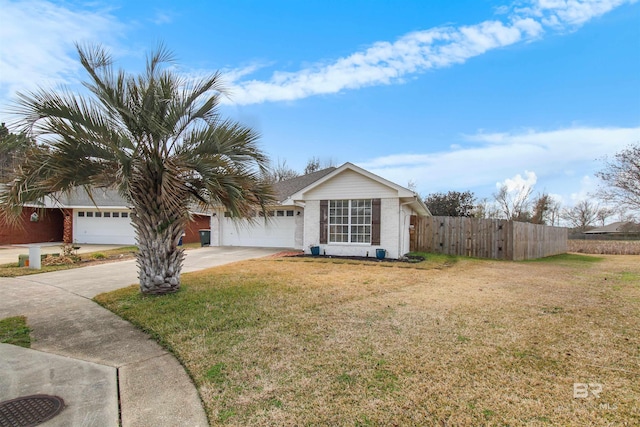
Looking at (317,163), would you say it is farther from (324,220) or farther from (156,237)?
(156,237)

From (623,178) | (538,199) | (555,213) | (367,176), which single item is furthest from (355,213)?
(555,213)

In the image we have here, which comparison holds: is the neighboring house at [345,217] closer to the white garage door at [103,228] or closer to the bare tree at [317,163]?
the white garage door at [103,228]

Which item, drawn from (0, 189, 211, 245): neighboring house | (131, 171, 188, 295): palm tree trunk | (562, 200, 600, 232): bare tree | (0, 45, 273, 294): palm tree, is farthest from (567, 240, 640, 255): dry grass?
Result: (562, 200, 600, 232): bare tree

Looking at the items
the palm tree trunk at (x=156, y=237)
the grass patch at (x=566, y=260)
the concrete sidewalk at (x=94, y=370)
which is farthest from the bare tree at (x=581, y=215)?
the concrete sidewalk at (x=94, y=370)

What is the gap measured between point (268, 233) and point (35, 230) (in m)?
15.1

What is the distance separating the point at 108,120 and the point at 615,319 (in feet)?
29.5

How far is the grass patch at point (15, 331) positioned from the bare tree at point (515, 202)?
3741cm

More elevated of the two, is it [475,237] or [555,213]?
[555,213]

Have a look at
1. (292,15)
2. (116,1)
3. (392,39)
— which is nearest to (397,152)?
(392,39)

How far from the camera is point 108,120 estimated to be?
223 inches

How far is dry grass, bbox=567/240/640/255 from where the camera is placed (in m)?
21.5

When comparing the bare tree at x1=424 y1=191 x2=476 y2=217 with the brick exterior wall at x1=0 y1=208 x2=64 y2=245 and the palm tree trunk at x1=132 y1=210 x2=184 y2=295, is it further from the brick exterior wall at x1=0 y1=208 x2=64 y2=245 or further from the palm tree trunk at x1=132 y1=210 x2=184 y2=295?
the brick exterior wall at x1=0 y1=208 x2=64 y2=245

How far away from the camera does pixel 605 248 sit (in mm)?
22297

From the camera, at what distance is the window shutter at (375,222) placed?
1341 centimetres
